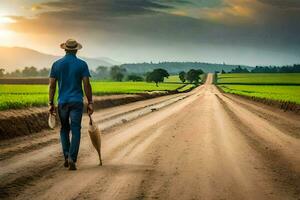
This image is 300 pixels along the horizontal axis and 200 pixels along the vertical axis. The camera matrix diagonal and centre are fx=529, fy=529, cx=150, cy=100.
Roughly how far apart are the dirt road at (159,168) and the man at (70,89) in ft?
2.05

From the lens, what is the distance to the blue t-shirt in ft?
33.9

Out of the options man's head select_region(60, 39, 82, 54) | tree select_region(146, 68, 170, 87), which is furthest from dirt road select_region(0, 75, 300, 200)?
tree select_region(146, 68, 170, 87)

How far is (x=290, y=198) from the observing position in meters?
7.61

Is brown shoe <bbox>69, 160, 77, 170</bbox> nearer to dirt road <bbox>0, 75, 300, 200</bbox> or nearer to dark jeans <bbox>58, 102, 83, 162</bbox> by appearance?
dirt road <bbox>0, 75, 300, 200</bbox>

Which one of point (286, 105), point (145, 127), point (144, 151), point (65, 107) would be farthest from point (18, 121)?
point (286, 105)

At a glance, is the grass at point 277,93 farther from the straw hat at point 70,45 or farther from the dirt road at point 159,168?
the straw hat at point 70,45

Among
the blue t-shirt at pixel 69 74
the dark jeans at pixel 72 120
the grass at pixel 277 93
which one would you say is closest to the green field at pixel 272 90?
the grass at pixel 277 93

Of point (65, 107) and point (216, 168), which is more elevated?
point (65, 107)

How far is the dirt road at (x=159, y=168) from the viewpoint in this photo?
780 centimetres

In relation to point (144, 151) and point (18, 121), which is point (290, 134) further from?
point (18, 121)

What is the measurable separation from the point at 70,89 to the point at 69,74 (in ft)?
0.98

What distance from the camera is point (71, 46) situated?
407 inches

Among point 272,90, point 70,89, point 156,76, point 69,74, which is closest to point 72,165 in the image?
point 70,89

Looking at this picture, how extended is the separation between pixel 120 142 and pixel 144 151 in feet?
5.94
